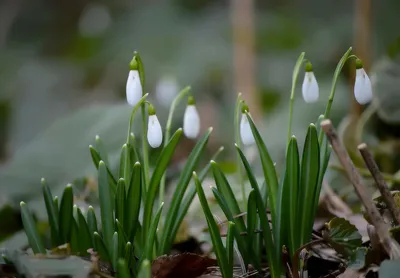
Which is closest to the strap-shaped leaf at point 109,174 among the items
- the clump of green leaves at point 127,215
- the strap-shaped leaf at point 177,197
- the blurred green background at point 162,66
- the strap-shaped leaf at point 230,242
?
the clump of green leaves at point 127,215

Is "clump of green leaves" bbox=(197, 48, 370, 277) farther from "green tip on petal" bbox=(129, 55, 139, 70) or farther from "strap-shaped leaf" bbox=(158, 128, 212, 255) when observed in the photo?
"green tip on petal" bbox=(129, 55, 139, 70)

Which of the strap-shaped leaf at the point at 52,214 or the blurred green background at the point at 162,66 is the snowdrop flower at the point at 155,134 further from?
the blurred green background at the point at 162,66

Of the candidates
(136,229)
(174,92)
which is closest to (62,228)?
(136,229)

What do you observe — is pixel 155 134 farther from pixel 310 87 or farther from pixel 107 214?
pixel 310 87

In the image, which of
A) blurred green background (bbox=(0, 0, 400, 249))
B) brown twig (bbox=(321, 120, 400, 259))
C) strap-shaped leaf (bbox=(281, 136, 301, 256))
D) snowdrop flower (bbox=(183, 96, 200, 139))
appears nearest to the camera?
brown twig (bbox=(321, 120, 400, 259))

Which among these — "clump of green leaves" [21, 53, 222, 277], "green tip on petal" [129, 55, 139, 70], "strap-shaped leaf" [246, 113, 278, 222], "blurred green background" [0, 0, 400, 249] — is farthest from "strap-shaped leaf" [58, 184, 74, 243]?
"blurred green background" [0, 0, 400, 249]
